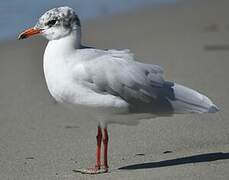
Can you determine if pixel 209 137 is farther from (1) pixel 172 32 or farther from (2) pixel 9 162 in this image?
(1) pixel 172 32

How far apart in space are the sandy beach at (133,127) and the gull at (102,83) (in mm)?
367

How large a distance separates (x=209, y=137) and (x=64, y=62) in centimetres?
154

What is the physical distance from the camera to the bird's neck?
6.06 meters

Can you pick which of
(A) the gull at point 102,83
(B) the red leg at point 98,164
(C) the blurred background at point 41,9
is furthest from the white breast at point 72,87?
(C) the blurred background at point 41,9

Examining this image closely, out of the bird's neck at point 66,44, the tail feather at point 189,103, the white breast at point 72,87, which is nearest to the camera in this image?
the white breast at point 72,87

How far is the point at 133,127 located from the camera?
7.29m

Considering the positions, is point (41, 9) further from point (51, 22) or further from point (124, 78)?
point (124, 78)

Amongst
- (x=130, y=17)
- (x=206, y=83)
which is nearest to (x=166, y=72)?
(x=206, y=83)

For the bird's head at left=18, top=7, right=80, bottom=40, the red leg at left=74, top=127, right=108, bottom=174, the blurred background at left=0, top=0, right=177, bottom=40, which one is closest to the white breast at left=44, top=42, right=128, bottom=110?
the bird's head at left=18, top=7, right=80, bottom=40

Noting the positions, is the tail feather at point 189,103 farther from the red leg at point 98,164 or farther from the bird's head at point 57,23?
the bird's head at point 57,23

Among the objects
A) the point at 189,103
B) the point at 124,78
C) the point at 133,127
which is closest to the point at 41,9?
the point at 133,127

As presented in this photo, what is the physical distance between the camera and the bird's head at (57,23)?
20.1 feet

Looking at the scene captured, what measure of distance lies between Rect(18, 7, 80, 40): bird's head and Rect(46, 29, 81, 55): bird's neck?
1.2 inches

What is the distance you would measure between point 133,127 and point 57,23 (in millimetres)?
1549
